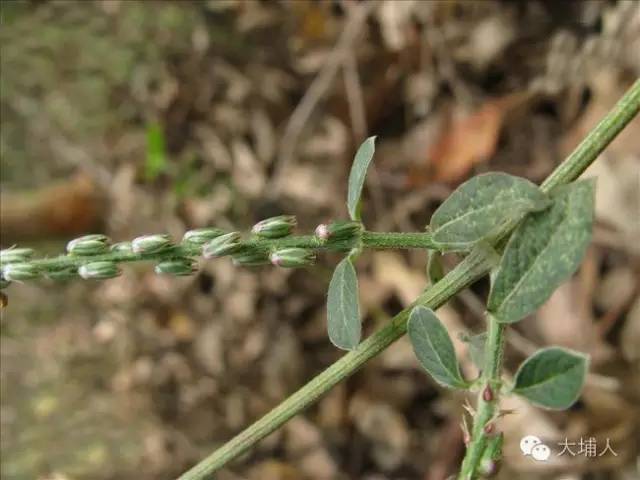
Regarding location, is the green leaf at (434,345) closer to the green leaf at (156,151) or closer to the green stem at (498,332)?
the green stem at (498,332)

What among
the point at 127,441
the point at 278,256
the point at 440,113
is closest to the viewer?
the point at 278,256

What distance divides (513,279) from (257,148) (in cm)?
294

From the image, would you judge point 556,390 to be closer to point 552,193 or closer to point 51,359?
point 552,193

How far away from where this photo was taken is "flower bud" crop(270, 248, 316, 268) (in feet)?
3.98

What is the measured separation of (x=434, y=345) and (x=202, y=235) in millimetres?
422

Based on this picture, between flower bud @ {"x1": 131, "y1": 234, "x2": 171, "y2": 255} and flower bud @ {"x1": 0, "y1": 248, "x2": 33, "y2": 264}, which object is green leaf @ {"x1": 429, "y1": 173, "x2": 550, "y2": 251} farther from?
flower bud @ {"x1": 0, "y1": 248, "x2": 33, "y2": 264}

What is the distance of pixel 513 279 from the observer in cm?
110

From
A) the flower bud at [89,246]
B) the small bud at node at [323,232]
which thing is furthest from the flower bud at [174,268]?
the small bud at node at [323,232]

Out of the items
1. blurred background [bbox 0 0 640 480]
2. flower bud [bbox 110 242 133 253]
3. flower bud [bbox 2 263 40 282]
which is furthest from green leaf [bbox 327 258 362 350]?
blurred background [bbox 0 0 640 480]

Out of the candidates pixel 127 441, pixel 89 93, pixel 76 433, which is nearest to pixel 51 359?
pixel 76 433

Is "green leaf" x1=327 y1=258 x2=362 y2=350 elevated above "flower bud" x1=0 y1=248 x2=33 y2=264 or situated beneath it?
situated beneath

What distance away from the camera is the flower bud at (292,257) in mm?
1214

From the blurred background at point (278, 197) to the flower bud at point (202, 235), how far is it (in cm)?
178

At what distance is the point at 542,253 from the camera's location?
1.06m
